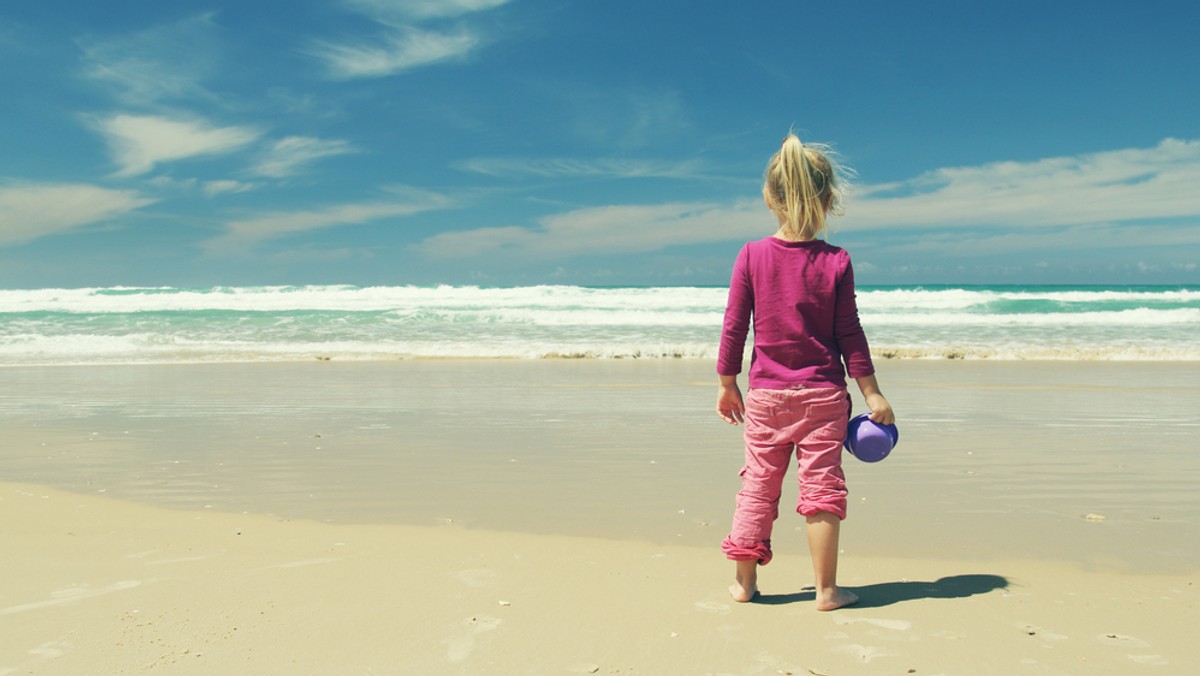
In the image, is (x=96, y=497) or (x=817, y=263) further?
(x=96, y=497)

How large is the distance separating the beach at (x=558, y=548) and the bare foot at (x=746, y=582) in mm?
52

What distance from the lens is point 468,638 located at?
268 cm

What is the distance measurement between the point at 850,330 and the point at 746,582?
37.9 inches

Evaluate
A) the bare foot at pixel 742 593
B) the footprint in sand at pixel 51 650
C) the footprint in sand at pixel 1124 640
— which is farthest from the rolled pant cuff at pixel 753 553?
the footprint in sand at pixel 51 650

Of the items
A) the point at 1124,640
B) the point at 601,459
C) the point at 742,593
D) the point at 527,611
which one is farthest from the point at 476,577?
the point at 601,459

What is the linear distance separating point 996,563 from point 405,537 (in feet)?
8.40

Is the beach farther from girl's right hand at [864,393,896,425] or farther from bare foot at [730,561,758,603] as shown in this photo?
girl's right hand at [864,393,896,425]

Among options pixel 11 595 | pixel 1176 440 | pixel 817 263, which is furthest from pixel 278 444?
pixel 1176 440

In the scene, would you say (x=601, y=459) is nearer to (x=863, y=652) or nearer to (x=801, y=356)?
(x=801, y=356)

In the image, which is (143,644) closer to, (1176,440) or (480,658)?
(480,658)

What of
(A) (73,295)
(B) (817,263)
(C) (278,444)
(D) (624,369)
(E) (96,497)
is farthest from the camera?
(A) (73,295)

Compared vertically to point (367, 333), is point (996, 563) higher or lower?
lower

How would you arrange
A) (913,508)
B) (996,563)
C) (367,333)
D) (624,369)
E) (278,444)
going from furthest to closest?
(367,333)
(624,369)
(278,444)
(913,508)
(996,563)

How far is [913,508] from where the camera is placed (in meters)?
4.43
